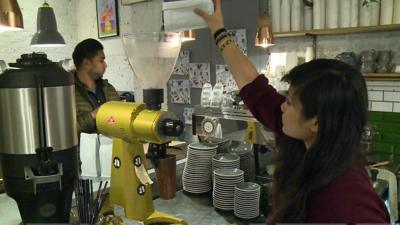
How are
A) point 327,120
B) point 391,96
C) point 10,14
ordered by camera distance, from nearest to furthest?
point 327,120, point 10,14, point 391,96

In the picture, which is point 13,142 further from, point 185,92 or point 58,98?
point 185,92

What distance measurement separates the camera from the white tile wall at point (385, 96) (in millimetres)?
3064

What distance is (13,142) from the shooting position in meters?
0.91

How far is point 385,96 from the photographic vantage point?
313 cm

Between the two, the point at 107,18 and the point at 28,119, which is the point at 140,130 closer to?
the point at 28,119

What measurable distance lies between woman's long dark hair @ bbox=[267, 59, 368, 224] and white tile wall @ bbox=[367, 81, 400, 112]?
7.80 feet

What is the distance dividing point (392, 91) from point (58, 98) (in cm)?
295

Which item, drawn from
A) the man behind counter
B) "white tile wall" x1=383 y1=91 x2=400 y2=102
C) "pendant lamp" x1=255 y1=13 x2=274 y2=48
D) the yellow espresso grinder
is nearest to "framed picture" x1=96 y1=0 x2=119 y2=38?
the man behind counter

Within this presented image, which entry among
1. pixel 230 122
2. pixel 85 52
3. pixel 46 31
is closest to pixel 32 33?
pixel 46 31

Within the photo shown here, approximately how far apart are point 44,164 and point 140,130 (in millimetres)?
334

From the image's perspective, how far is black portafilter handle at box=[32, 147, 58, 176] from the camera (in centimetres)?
90

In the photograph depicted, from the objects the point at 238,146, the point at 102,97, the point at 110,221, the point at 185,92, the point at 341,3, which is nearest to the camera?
the point at 110,221

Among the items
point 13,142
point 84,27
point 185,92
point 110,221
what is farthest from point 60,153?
point 84,27

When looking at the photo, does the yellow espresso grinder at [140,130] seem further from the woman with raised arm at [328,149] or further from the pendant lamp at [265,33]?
the pendant lamp at [265,33]
